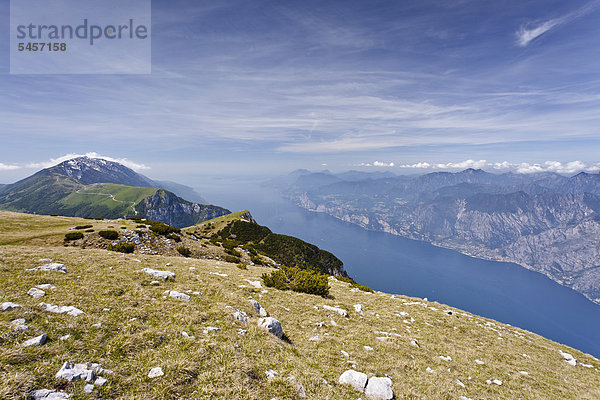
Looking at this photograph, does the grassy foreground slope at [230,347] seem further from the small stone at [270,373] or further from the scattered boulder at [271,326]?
the scattered boulder at [271,326]

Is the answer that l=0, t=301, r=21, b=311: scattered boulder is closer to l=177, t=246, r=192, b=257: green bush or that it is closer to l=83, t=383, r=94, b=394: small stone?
l=83, t=383, r=94, b=394: small stone

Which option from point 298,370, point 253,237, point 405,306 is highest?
point 298,370

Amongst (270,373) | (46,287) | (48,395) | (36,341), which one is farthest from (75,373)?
(46,287)

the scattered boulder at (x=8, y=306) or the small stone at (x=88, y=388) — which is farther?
the scattered boulder at (x=8, y=306)

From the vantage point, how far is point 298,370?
26.0 feet

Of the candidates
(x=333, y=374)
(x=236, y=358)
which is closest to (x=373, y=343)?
(x=333, y=374)

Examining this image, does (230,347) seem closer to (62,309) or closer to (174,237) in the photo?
(62,309)

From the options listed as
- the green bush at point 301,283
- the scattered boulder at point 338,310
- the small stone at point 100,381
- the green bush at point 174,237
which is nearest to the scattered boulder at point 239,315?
the small stone at point 100,381

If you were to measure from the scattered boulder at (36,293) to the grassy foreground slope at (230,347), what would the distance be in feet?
0.56

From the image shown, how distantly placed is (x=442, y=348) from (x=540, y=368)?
6.27 metres

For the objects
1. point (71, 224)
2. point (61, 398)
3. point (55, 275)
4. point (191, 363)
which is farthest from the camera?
point (71, 224)

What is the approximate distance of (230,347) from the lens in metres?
7.96

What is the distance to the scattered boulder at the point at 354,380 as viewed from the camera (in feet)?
25.9

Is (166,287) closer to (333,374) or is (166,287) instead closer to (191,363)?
(191,363)
